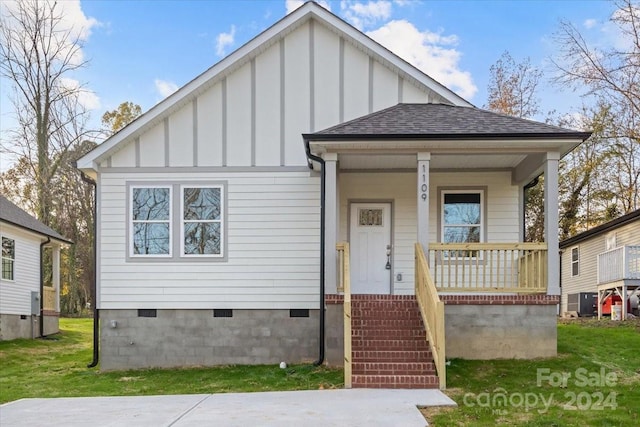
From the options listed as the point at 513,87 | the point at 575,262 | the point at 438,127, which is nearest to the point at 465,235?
the point at 438,127

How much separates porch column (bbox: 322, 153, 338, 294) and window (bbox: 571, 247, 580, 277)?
16.5 m

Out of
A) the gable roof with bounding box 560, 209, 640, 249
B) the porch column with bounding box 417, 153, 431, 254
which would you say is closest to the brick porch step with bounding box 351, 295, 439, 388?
the porch column with bounding box 417, 153, 431, 254

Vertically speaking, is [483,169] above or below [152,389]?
above

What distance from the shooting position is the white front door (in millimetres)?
10914

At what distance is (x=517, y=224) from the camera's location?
35.1ft

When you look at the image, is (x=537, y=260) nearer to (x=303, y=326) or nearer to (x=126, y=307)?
(x=303, y=326)

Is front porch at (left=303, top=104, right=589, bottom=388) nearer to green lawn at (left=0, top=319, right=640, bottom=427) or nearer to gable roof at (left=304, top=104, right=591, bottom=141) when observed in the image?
gable roof at (left=304, top=104, right=591, bottom=141)

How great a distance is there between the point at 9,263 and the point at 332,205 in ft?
39.9

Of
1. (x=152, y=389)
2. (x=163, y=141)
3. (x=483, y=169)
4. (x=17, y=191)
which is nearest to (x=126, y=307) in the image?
(x=152, y=389)

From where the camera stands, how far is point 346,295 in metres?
8.07

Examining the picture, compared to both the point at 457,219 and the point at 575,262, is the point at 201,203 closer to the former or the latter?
the point at 457,219

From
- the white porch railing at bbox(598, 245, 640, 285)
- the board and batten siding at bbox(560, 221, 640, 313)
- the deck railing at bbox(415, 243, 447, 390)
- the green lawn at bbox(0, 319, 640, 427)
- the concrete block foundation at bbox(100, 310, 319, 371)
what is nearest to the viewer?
the green lawn at bbox(0, 319, 640, 427)

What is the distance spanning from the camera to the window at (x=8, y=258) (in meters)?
16.4

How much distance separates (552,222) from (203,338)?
6539mm
